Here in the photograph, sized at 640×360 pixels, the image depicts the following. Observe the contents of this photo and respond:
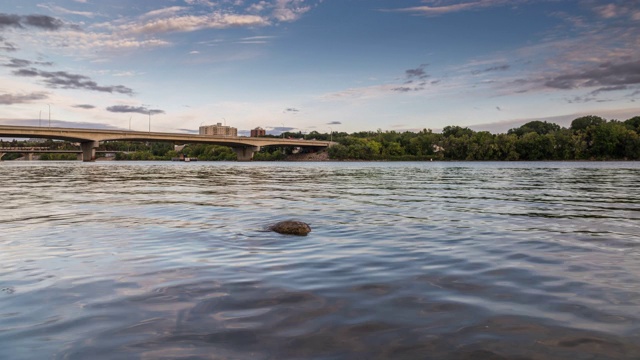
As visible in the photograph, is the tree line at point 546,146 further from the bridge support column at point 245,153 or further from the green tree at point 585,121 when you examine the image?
the bridge support column at point 245,153

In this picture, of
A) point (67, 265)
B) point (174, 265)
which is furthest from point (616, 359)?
point (67, 265)

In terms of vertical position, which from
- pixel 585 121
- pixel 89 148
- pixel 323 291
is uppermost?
pixel 585 121

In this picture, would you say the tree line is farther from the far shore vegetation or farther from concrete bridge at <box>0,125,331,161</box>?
concrete bridge at <box>0,125,331,161</box>

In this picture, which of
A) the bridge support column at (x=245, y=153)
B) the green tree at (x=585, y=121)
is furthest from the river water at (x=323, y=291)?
the green tree at (x=585, y=121)

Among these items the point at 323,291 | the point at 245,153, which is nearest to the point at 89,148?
the point at 245,153

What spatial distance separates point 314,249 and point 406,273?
2.65 m

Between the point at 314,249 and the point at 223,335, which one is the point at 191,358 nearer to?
the point at 223,335

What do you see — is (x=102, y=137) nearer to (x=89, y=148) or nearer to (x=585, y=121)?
(x=89, y=148)

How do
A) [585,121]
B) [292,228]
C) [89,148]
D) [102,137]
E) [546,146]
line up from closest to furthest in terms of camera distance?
1. [292,228]
2. [102,137]
3. [89,148]
4. [546,146]
5. [585,121]

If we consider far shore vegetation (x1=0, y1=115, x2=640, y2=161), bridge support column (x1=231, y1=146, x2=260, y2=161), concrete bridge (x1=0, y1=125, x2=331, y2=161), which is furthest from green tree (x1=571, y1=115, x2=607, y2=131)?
bridge support column (x1=231, y1=146, x2=260, y2=161)

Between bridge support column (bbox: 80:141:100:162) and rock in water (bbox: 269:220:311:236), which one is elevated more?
bridge support column (bbox: 80:141:100:162)

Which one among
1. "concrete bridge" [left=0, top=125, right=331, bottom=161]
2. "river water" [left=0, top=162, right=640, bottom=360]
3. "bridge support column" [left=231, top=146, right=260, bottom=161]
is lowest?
"river water" [left=0, top=162, right=640, bottom=360]

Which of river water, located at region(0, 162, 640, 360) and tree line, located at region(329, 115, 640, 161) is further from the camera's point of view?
tree line, located at region(329, 115, 640, 161)

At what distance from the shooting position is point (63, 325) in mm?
5109
